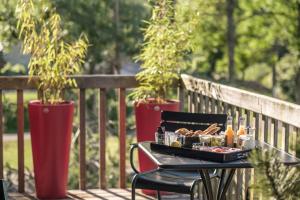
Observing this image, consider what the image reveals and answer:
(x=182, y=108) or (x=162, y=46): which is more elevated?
(x=162, y=46)

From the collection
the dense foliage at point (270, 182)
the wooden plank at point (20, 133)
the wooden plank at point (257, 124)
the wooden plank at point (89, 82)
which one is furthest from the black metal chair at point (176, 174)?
the dense foliage at point (270, 182)

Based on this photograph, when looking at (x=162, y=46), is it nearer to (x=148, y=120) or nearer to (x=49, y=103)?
(x=148, y=120)

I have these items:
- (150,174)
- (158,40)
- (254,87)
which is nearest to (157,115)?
(158,40)

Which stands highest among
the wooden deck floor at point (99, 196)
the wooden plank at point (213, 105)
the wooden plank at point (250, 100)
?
the wooden plank at point (250, 100)

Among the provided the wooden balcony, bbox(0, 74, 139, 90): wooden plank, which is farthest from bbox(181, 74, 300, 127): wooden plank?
bbox(0, 74, 139, 90): wooden plank

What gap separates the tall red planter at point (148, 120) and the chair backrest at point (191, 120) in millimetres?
945

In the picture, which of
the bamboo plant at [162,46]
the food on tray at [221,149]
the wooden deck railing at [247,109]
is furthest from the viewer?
the bamboo plant at [162,46]

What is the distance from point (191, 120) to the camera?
4324 mm

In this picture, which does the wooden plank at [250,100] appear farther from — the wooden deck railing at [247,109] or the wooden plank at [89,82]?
the wooden plank at [89,82]

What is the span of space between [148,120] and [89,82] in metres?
0.54

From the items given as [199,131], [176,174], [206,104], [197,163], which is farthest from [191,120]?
[197,163]

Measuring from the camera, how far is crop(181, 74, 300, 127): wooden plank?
3.62 m

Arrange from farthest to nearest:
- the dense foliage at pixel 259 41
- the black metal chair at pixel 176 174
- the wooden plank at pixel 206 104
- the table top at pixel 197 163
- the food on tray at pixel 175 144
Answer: the dense foliage at pixel 259 41 → the wooden plank at pixel 206 104 → the black metal chair at pixel 176 174 → the food on tray at pixel 175 144 → the table top at pixel 197 163

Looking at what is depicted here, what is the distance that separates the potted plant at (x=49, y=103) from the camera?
5156 millimetres
